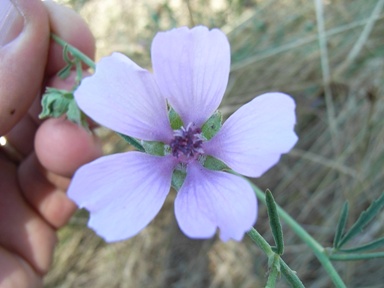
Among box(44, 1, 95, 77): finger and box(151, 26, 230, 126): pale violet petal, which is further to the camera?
box(44, 1, 95, 77): finger

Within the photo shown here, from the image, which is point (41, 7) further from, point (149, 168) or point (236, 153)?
point (236, 153)

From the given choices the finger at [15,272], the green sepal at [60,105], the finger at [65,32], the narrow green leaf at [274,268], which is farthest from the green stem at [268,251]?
the finger at [15,272]

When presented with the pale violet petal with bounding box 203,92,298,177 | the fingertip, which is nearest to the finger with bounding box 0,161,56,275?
the fingertip

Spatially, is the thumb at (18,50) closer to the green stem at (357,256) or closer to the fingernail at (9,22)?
the fingernail at (9,22)

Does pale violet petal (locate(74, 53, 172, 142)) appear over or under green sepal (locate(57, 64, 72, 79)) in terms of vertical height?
over

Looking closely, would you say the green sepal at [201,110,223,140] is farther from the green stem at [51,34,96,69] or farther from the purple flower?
the green stem at [51,34,96,69]

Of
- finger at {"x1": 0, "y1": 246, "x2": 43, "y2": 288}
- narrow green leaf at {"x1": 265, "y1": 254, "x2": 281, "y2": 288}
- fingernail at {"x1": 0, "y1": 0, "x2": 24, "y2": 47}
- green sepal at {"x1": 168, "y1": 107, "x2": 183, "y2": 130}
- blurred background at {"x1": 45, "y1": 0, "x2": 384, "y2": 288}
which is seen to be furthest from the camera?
blurred background at {"x1": 45, "y1": 0, "x2": 384, "y2": 288}

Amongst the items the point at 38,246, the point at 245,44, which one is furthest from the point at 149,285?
the point at 245,44

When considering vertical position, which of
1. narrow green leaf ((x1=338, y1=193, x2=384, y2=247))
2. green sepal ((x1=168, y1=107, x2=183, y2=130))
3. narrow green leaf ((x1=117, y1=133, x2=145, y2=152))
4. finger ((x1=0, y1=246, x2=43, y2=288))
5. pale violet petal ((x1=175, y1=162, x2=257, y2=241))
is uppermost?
narrow green leaf ((x1=117, y1=133, x2=145, y2=152))
